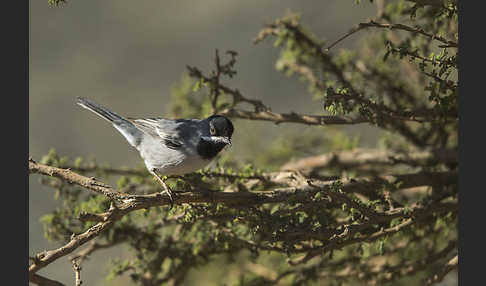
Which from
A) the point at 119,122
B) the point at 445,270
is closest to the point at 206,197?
the point at 445,270

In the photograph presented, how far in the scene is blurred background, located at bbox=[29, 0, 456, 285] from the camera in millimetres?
6469

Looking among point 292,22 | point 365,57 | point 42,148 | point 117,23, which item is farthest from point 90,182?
point 117,23

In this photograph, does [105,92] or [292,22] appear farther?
[105,92]

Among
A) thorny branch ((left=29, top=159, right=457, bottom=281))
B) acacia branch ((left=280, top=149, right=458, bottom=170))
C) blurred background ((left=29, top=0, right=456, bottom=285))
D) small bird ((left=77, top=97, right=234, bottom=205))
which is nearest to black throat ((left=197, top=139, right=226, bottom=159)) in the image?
small bird ((left=77, top=97, right=234, bottom=205))

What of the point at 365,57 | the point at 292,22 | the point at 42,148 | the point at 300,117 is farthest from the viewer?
the point at 42,148

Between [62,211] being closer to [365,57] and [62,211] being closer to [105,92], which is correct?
[365,57]

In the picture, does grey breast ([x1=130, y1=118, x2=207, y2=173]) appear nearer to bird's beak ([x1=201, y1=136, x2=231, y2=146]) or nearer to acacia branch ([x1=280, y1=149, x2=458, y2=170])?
bird's beak ([x1=201, y1=136, x2=231, y2=146])

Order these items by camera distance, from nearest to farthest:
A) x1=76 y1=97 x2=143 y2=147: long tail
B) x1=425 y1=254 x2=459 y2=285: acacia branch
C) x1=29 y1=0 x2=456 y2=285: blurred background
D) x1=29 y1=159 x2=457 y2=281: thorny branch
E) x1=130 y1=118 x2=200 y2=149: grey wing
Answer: x1=29 y1=159 x2=457 y2=281: thorny branch < x1=425 y1=254 x2=459 y2=285: acacia branch < x1=130 y1=118 x2=200 y2=149: grey wing < x1=76 y1=97 x2=143 y2=147: long tail < x1=29 y1=0 x2=456 y2=285: blurred background

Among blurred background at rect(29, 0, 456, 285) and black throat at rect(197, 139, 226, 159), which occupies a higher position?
blurred background at rect(29, 0, 456, 285)

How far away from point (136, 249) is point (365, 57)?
1.97 meters

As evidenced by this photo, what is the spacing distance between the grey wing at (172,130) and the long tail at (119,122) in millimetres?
99

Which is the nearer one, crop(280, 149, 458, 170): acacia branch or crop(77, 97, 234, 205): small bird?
crop(77, 97, 234, 205): small bird

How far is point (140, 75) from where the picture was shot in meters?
6.84

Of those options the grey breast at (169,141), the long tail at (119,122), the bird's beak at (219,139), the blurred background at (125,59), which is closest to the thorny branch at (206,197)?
the bird's beak at (219,139)
